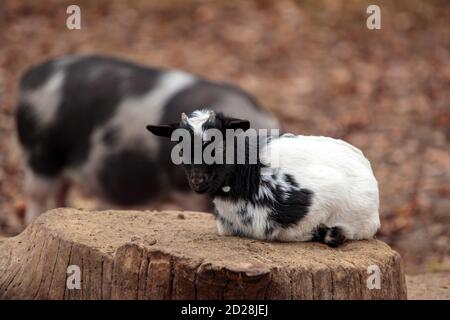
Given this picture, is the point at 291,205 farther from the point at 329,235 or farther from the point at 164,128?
the point at 164,128

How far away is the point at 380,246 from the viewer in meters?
5.35

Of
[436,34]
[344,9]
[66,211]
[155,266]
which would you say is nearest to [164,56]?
[344,9]

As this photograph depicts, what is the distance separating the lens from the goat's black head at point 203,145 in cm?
489

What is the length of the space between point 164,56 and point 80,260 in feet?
31.0

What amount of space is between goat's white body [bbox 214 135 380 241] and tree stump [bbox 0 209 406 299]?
0.30 ft

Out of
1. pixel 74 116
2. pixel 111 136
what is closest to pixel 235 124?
pixel 111 136

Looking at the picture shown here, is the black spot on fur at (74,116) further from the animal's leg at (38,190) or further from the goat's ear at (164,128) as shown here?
the goat's ear at (164,128)

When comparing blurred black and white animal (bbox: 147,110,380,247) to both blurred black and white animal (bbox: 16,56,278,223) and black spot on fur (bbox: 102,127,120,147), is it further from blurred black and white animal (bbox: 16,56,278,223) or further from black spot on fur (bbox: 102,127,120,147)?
black spot on fur (bbox: 102,127,120,147)

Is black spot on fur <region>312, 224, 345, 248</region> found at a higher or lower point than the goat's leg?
higher

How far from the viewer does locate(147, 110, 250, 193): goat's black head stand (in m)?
4.89

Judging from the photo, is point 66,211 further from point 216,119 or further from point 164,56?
point 164,56

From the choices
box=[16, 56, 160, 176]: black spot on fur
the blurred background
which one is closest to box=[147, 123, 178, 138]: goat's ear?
box=[16, 56, 160, 176]: black spot on fur

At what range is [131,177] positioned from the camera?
9.57 m
